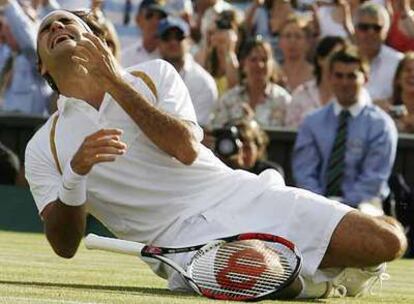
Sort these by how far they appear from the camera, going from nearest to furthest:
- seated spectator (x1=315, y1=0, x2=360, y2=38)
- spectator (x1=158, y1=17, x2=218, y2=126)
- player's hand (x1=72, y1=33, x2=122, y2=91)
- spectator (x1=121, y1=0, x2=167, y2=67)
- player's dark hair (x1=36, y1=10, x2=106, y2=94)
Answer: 1. player's hand (x1=72, y1=33, x2=122, y2=91)
2. player's dark hair (x1=36, y1=10, x2=106, y2=94)
3. spectator (x1=158, y1=17, x2=218, y2=126)
4. spectator (x1=121, y1=0, x2=167, y2=67)
5. seated spectator (x1=315, y1=0, x2=360, y2=38)

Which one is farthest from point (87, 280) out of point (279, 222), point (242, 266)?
point (242, 266)

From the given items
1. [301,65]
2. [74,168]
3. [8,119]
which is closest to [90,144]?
[74,168]

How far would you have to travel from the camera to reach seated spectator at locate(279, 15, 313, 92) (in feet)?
48.9

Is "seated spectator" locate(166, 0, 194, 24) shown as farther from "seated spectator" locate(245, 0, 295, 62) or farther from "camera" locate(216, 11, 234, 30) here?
"camera" locate(216, 11, 234, 30)

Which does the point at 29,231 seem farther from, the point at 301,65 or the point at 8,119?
the point at 301,65

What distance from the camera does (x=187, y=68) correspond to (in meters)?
13.9

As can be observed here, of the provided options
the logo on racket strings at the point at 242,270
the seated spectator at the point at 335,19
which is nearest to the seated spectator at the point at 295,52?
the seated spectator at the point at 335,19

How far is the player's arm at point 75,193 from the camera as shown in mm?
6277

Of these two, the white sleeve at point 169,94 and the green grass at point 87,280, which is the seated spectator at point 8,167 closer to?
the green grass at point 87,280

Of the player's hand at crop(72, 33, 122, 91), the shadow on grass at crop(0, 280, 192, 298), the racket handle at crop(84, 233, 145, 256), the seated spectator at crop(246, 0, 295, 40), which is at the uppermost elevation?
the player's hand at crop(72, 33, 122, 91)

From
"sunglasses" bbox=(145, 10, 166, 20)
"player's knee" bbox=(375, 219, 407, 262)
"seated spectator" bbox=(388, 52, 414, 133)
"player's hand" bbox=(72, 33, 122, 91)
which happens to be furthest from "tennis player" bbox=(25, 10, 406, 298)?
"sunglasses" bbox=(145, 10, 166, 20)

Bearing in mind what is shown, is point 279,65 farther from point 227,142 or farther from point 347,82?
point 227,142

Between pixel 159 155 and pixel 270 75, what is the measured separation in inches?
293

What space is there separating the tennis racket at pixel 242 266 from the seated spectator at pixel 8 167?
663 cm
